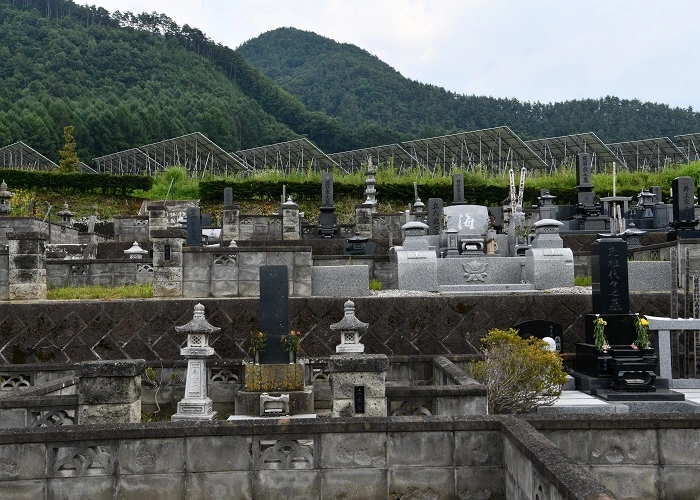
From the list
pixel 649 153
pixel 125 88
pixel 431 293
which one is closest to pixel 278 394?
pixel 431 293

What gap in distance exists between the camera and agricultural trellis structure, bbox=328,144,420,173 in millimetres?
46125

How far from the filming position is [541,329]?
12859 mm

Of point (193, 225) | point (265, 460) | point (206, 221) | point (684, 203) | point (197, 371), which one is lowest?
point (265, 460)

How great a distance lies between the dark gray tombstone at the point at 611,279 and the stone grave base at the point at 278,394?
5507 mm

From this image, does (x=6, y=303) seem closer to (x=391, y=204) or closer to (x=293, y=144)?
(x=391, y=204)

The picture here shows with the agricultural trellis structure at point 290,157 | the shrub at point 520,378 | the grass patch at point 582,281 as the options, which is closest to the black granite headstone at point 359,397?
the shrub at point 520,378

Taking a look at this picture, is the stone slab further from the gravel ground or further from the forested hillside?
the forested hillside

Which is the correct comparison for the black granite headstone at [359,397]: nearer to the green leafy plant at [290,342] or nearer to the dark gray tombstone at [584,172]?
the green leafy plant at [290,342]

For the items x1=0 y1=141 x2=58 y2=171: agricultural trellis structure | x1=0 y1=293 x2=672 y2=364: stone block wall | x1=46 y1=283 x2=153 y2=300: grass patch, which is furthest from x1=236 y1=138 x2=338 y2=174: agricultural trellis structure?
x1=0 y1=293 x2=672 y2=364: stone block wall

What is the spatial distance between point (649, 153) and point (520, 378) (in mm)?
45465

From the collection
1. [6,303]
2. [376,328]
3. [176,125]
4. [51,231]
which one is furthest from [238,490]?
[176,125]

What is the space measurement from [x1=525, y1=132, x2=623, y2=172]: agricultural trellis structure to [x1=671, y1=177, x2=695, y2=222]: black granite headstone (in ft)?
88.9

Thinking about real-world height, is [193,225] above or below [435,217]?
below

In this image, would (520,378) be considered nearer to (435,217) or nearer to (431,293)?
(431,293)
